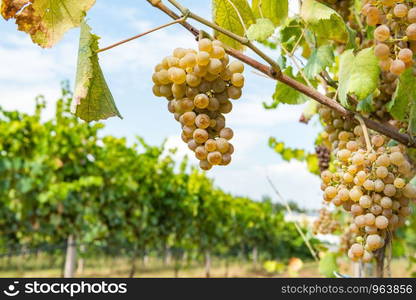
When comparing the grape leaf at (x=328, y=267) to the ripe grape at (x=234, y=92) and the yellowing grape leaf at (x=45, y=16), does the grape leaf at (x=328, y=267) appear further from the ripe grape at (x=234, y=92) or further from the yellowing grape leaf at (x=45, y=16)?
Result: the yellowing grape leaf at (x=45, y=16)

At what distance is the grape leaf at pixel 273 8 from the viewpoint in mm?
1343

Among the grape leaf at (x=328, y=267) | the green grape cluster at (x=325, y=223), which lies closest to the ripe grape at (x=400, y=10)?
the grape leaf at (x=328, y=267)

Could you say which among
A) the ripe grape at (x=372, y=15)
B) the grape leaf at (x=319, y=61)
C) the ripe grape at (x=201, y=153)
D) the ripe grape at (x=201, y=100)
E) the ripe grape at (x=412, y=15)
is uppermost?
the grape leaf at (x=319, y=61)

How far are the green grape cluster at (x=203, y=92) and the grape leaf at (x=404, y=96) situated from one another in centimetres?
48

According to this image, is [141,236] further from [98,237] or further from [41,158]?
[41,158]

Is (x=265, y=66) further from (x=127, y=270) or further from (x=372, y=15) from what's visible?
(x=127, y=270)

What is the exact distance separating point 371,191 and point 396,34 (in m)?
0.33

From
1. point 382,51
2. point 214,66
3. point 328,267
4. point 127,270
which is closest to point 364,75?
point 382,51

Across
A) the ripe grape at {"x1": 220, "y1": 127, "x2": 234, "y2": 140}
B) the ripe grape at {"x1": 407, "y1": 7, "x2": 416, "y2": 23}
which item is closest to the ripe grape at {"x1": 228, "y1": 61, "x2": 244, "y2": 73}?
the ripe grape at {"x1": 220, "y1": 127, "x2": 234, "y2": 140}

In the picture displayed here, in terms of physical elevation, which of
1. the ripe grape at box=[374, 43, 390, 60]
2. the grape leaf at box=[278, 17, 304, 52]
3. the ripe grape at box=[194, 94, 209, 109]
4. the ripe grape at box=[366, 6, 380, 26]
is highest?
the grape leaf at box=[278, 17, 304, 52]

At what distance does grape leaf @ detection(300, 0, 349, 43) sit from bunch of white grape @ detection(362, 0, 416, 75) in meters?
0.20

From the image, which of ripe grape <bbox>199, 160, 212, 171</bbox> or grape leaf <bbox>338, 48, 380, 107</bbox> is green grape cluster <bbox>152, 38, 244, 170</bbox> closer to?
ripe grape <bbox>199, 160, 212, 171</bbox>

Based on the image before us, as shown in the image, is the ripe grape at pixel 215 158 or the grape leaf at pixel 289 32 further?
the grape leaf at pixel 289 32

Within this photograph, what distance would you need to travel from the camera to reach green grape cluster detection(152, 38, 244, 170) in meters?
0.83
